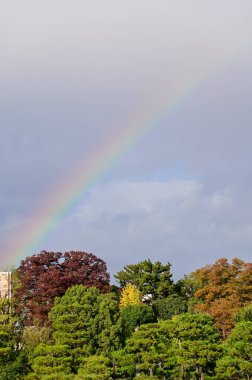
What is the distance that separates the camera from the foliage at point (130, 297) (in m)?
63.9

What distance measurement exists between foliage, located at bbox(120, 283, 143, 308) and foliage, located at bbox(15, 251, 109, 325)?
6.58 metres

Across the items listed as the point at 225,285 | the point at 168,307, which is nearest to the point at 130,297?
Result: the point at 168,307

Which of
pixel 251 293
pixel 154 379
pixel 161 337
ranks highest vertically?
pixel 251 293

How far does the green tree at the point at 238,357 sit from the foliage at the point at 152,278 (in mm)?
29338

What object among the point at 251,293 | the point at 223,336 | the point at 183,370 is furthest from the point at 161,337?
the point at 251,293

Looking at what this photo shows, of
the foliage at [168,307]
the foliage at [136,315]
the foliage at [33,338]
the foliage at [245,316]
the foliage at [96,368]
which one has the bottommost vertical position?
the foliage at [96,368]

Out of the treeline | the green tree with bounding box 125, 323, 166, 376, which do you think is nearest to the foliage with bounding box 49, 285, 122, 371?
the treeline

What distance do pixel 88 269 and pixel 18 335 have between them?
544 inches

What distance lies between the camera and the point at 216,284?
5803cm

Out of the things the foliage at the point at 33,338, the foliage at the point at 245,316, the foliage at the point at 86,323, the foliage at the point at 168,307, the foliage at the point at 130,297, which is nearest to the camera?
the foliage at the point at 86,323

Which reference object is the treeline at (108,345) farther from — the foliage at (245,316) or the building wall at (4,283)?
the building wall at (4,283)

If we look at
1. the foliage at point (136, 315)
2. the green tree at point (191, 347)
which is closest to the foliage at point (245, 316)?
the green tree at point (191, 347)

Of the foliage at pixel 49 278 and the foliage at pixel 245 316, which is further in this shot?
the foliage at pixel 49 278

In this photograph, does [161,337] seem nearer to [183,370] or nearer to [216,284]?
[183,370]
